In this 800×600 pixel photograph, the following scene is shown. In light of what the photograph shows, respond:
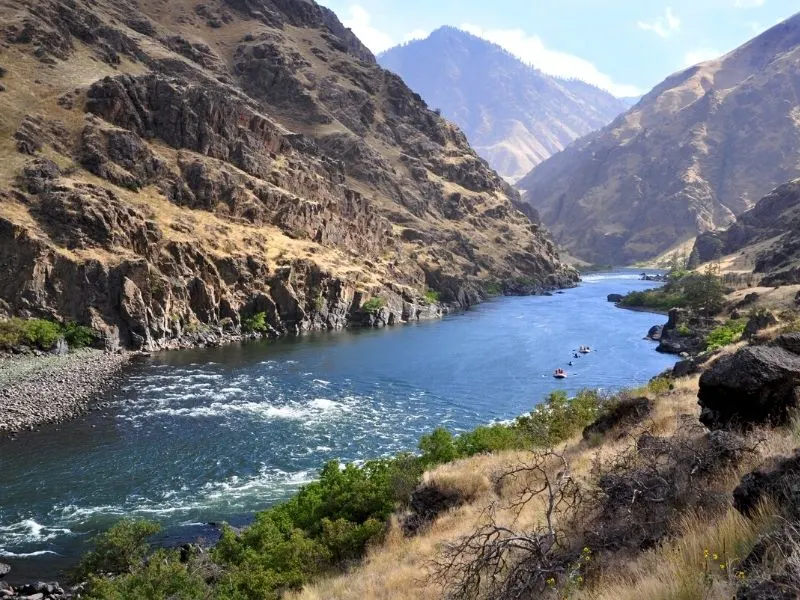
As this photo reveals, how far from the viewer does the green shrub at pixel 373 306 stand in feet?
331

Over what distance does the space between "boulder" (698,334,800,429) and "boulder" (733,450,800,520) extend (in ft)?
17.9

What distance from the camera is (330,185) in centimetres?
13088

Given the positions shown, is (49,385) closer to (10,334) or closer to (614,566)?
(10,334)

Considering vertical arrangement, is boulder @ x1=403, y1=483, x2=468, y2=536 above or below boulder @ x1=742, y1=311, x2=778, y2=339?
below

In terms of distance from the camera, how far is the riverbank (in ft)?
140

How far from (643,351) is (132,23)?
147 metres

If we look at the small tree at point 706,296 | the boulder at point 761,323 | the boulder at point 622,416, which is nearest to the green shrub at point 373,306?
the small tree at point 706,296

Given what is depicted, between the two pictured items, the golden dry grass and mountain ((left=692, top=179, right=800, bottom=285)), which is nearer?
the golden dry grass

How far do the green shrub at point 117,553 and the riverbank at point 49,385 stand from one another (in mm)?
22066

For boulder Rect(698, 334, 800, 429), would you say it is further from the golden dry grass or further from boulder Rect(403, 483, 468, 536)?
boulder Rect(403, 483, 468, 536)

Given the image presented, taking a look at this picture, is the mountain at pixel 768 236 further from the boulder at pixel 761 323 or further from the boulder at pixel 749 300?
the boulder at pixel 761 323

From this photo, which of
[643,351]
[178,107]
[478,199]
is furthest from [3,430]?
[478,199]

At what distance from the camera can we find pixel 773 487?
7516 mm

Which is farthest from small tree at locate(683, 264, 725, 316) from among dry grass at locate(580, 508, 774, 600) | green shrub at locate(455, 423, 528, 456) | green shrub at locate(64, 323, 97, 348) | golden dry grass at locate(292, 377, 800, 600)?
dry grass at locate(580, 508, 774, 600)
